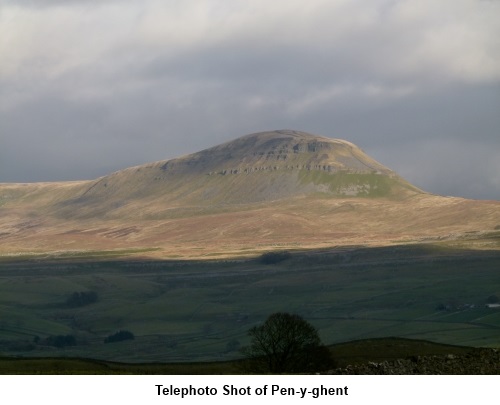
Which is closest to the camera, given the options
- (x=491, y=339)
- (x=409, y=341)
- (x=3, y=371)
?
(x=3, y=371)

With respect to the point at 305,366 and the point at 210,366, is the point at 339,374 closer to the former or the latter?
the point at 305,366

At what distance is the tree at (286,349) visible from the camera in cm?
6950

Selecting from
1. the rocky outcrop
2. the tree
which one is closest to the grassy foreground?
the tree

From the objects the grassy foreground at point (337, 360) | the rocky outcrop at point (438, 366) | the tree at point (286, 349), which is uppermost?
the rocky outcrop at point (438, 366)

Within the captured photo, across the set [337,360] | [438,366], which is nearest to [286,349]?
[337,360]

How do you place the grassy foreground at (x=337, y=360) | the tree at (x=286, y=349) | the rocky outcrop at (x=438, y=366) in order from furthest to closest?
the grassy foreground at (x=337, y=360) < the tree at (x=286, y=349) < the rocky outcrop at (x=438, y=366)

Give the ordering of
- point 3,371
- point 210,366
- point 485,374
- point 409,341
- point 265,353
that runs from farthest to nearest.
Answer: point 409,341 < point 210,366 < point 265,353 < point 3,371 < point 485,374

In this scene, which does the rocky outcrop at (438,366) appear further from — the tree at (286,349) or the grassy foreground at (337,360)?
the grassy foreground at (337,360)

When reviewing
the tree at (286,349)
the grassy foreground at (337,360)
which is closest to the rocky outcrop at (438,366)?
the tree at (286,349)

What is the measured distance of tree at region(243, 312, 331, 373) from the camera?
69.5 meters

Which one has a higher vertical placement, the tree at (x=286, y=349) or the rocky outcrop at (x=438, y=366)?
the rocky outcrop at (x=438, y=366)

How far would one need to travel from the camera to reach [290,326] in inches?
2864

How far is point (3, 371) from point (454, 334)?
145765mm
